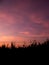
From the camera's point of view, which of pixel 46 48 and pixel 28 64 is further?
pixel 46 48

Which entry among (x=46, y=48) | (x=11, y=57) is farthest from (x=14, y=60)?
(x=46, y=48)

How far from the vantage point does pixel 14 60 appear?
109 ft

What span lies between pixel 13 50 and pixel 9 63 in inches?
137

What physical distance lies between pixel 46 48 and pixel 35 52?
6.06 feet

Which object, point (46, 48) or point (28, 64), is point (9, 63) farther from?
point (46, 48)

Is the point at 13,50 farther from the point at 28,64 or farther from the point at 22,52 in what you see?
the point at 28,64

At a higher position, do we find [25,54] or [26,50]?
[26,50]

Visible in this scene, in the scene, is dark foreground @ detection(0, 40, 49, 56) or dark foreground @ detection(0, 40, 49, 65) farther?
dark foreground @ detection(0, 40, 49, 56)

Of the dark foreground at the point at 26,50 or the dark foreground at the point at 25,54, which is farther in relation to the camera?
the dark foreground at the point at 26,50

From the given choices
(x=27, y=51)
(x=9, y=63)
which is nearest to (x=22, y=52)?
(x=27, y=51)

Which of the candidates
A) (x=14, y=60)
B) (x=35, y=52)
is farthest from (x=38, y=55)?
(x=14, y=60)

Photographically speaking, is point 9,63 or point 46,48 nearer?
point 9,63

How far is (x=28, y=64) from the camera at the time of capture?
32812 millimetres

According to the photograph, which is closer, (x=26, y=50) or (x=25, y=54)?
(x=25, y=54)
